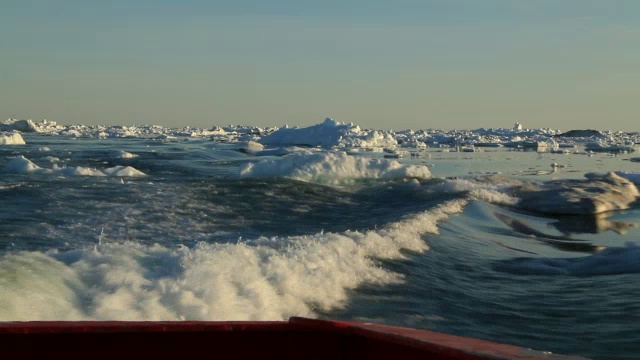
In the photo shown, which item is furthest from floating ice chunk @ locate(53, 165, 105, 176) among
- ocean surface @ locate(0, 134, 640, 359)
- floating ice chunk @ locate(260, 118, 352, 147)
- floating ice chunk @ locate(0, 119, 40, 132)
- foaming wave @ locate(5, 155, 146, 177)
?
floating ice chunk @ locate(0, 119, 40, 132)

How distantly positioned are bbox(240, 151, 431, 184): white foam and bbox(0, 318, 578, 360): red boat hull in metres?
16.9

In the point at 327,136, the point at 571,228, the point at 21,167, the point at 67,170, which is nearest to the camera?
the point at 571,228

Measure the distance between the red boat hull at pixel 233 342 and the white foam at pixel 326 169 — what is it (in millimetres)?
16893

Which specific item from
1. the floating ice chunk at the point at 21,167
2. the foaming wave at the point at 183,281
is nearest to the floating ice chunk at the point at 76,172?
the floating ice chunk at the point at 21,167

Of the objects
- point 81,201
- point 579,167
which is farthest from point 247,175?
point 579,167

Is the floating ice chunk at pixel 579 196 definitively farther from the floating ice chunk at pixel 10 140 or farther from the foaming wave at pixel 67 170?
the floating ice chunk at pixel 10 140

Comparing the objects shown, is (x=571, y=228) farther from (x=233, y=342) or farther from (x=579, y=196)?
(x=233, y=342)

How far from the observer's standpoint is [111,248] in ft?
22.2

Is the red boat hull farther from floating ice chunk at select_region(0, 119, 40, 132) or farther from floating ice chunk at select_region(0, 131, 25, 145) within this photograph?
floating ice chunk at select_region(0, 119, 40, 132)

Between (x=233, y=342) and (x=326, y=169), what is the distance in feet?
58.0

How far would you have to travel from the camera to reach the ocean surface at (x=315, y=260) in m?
5.67

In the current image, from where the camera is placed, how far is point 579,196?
16953 mm

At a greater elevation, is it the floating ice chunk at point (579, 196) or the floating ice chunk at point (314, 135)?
the floating ice chunk at point (314, 135)

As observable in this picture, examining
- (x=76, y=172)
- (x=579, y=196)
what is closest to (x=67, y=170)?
(x=76, y=172)
